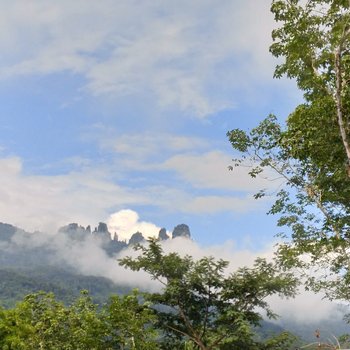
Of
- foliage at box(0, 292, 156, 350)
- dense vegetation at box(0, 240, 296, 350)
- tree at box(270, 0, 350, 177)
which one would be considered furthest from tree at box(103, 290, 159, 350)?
tree at box(270, 0, 350, 177)

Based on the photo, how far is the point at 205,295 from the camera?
2702 cm

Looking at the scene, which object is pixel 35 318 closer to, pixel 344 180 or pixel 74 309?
pixel 74 309

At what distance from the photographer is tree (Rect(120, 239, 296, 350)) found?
82.6 ft

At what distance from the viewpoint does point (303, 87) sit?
21375 millimetres

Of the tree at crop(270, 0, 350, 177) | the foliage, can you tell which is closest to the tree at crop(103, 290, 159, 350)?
the foliage

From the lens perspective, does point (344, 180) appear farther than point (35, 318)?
No

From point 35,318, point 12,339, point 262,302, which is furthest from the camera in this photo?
point 35,318

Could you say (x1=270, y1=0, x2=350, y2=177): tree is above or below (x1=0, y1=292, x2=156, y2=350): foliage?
above

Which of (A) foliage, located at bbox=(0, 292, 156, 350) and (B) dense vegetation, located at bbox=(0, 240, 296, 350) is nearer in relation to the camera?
(A) foliage, located at bbox=(0, 292, 156, 350)

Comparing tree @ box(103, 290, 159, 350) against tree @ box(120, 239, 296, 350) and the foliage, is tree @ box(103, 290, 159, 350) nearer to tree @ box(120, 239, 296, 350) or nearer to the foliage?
the foliage

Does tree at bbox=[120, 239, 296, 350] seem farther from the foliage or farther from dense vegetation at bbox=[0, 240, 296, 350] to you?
the foliage

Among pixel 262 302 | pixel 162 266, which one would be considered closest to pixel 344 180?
pixel 262 302

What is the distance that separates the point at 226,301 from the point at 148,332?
Answer: 26.6ft

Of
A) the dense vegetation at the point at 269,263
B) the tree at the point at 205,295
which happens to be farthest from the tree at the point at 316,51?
the tree at the point at 205,295
